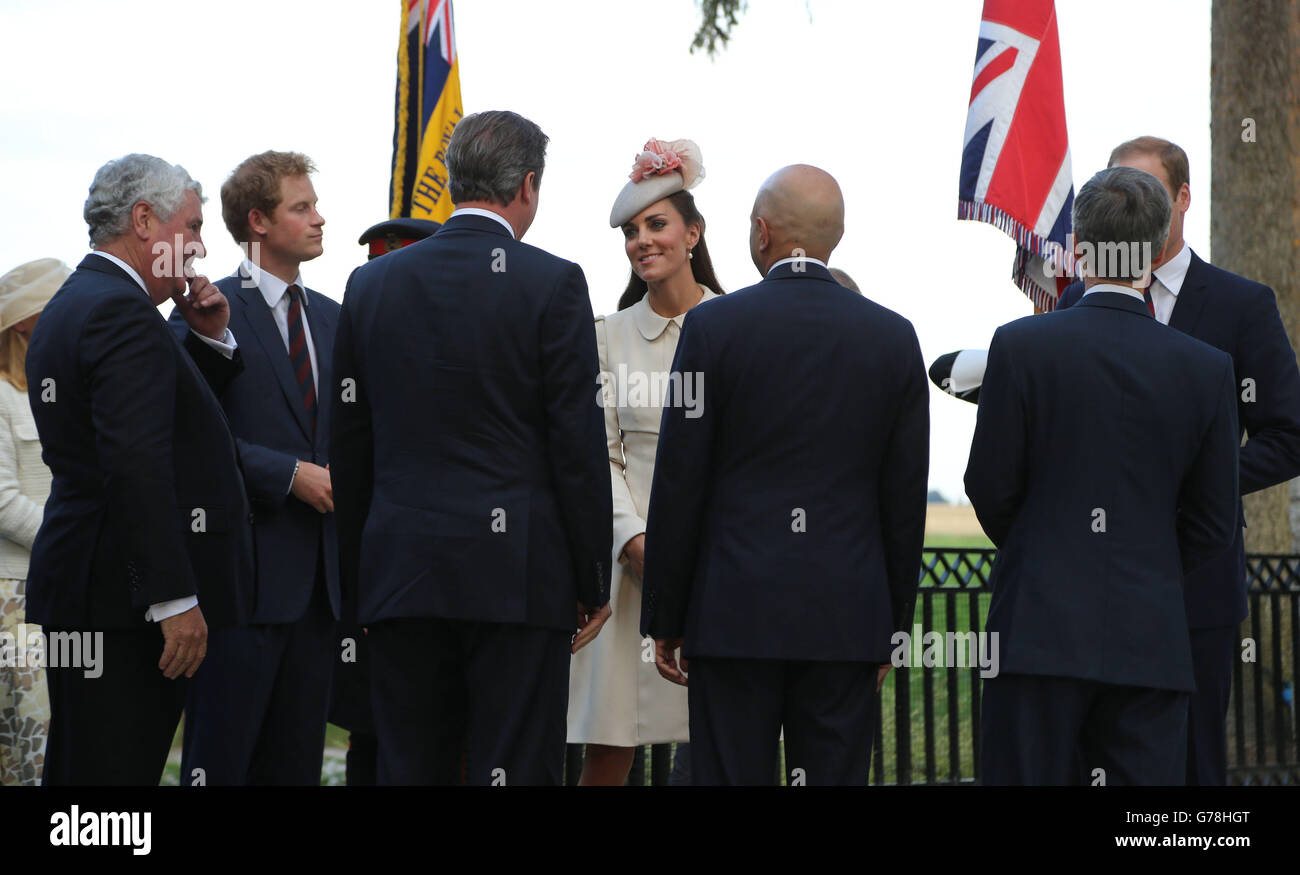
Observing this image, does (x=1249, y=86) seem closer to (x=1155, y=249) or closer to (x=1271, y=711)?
(x=1271, y=711)

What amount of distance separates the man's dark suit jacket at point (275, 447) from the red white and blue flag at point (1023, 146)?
3022mm

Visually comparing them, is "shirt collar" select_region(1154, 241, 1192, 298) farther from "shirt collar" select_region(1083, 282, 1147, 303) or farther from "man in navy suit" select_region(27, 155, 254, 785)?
"man in navy suit" select_region(27, 155, 254, 785)

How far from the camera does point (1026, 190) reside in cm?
595

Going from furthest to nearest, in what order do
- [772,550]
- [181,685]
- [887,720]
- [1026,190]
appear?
[887,720], [1026,190], [181,685], [772,550]

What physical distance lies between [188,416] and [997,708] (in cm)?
219

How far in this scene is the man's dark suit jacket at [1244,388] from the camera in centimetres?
382

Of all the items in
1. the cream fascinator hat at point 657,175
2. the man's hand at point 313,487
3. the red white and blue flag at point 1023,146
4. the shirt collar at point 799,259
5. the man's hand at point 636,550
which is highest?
the red white and blue flag at point 1023,146

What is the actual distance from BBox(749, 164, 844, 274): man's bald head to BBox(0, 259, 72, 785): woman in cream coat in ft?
9.73

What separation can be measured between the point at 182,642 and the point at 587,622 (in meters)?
1.00

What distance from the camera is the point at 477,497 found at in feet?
10.8

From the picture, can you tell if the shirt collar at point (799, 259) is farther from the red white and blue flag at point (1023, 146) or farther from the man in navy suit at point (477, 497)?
the red white and blue flag at point (1023, 146)

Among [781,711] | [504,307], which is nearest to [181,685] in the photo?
[504,307]

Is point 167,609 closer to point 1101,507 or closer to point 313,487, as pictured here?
point 313,487

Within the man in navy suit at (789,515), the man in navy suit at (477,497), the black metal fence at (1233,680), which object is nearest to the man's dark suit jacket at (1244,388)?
the man in navy suit at (789,515)
